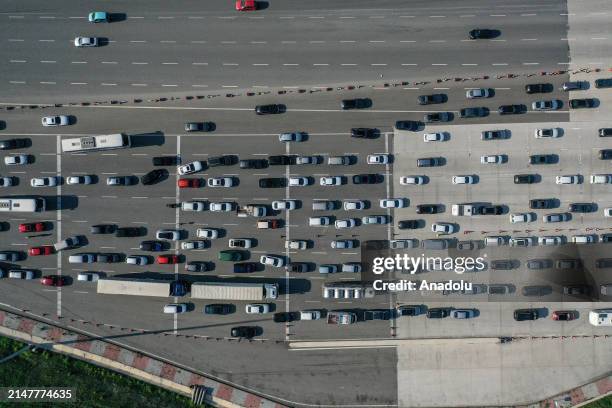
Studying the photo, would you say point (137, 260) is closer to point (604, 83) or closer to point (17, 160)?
point (17, 160)

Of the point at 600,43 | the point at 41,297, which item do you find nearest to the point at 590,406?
the point at 600,43

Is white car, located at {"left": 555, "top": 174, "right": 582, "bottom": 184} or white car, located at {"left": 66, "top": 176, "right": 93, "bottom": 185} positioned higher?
white car, located at {"left": 555, "top": 174, "right": 582, "bottom": 184}

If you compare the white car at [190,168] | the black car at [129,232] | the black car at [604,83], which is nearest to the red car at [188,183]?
the white car at [190,168]

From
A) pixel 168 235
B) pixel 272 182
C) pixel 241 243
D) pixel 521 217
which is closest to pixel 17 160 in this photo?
pixel 168 235

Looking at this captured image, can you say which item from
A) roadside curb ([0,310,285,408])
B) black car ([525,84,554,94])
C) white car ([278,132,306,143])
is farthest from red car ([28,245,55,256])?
black car ([525,84,554,94])

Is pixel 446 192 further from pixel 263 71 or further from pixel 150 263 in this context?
pixel 150 263

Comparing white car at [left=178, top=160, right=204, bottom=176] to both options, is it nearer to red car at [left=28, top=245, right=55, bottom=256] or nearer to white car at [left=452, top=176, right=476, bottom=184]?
red car at [left=28, top=245, right=55, bottom=256]

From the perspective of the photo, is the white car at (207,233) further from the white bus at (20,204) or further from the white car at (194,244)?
the white bus at (20,204)
